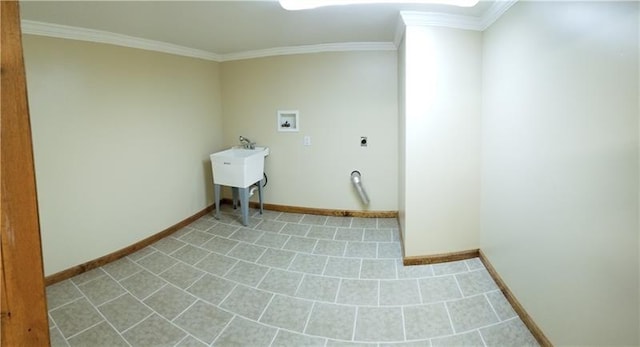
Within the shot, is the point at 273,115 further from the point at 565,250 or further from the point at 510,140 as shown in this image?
the point at 565,250

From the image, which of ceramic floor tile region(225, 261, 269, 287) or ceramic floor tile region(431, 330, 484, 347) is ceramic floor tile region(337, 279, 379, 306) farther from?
ceramic floor tile region(225, 261, 269, 287)

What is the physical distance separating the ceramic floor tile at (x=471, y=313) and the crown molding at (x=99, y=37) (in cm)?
349

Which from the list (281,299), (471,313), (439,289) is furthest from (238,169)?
(471,313)

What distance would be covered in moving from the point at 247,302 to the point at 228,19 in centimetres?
222

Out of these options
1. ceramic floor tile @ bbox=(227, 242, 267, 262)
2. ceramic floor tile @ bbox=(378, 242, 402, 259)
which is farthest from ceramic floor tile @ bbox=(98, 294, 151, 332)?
ceramic floor tile @ bbox=(378, 242, 402, 259)

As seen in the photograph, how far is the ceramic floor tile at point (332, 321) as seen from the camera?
74.2 inches

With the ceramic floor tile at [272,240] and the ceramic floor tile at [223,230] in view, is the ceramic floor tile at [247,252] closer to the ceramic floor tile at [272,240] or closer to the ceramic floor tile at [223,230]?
the ceramic floor tile at [272,240]

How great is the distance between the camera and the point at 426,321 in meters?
1.96

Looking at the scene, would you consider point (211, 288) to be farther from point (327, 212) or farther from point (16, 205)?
point (16, 205)

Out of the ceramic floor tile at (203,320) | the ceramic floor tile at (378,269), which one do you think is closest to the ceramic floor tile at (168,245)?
the ceramic floor tile at (203,320)

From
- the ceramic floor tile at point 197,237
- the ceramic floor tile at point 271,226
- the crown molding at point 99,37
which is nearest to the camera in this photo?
the crown molding at point 99,37

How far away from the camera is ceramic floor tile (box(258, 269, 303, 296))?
2.35m

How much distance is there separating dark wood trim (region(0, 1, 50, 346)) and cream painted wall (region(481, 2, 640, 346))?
176 cm

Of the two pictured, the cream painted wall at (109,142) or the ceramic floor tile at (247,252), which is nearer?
the cream painted wall at (109,142)
